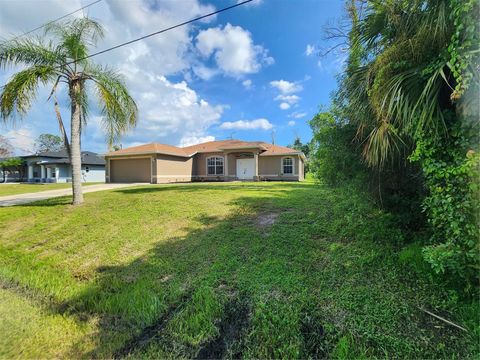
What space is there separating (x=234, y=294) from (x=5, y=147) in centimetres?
5413

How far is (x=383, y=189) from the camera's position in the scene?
446 cm

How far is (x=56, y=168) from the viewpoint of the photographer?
95.2 feet

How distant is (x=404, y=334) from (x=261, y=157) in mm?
20330

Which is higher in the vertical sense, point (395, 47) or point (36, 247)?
point (395, 47)

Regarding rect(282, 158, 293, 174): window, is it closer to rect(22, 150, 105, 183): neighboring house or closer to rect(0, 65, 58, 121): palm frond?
rect(0, 65, 58, 121): palm frond

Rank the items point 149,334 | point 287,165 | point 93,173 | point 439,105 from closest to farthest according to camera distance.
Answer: point 439,105 < point 149,334 < point 287,165 < point 93,173

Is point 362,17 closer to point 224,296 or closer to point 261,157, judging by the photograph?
point 224,296

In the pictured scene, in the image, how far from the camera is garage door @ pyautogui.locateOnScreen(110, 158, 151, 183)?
2133cm

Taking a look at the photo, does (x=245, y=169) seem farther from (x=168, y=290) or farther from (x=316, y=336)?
(x=316, y=336)

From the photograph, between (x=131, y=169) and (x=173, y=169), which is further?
(x=173, y=169)

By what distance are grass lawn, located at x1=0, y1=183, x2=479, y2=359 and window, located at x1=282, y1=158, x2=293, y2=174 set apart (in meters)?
15.8

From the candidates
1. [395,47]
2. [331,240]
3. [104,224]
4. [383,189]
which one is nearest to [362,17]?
[395,47]

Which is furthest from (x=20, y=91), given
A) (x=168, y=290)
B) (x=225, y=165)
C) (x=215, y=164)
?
(x=215, y=164)

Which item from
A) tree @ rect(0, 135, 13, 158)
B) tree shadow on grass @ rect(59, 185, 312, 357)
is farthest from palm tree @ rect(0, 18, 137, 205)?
tree @ rect(0, 135, 13, 158)
